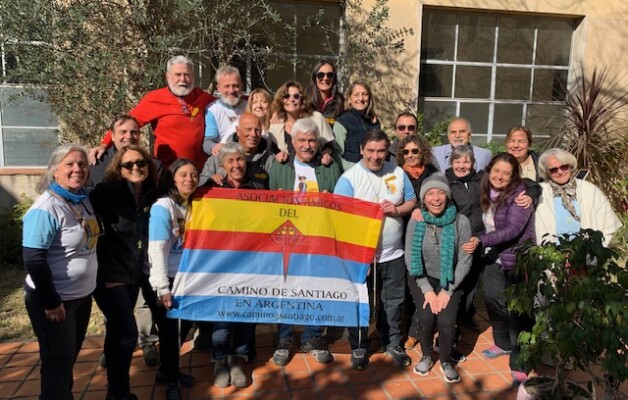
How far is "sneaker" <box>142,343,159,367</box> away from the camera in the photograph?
3828mm

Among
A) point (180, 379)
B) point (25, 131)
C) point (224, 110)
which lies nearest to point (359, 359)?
point (180, 379)

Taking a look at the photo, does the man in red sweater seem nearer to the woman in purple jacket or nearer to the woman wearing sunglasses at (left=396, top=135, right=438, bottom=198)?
the woman wearing sunglasses at (left=396, top=135, right=438, bottom=198)

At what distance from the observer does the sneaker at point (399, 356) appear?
12.8ft

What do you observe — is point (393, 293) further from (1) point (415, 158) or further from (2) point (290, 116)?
(2) point (290, 116)

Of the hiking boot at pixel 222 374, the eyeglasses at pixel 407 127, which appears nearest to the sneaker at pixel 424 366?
Answer: the hiking boot at pixel 222 374

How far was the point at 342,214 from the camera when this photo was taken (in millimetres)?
3766

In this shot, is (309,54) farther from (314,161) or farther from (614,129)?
(614,129)

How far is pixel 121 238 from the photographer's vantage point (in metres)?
3.00

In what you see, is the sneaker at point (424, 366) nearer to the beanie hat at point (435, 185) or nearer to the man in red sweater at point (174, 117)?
the beanie hat at point (435, 185)

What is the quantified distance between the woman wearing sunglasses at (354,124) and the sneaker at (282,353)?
169 centimetres

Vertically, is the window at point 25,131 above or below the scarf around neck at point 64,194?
above

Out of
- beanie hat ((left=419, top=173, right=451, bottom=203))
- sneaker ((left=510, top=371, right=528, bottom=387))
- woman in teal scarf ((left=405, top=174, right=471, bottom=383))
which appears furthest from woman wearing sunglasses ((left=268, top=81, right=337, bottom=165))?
sneaker ((left=510, top=371, right=528, bottom=387))

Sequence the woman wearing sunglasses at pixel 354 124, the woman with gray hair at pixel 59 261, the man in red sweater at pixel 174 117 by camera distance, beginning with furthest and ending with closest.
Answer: the woman wearing sunglasses at pixel 354 124, the man in red sweater at pixel 174 117, the woman with gray hair at pixel 59 261

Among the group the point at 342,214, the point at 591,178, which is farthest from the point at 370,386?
the point at 591,178
